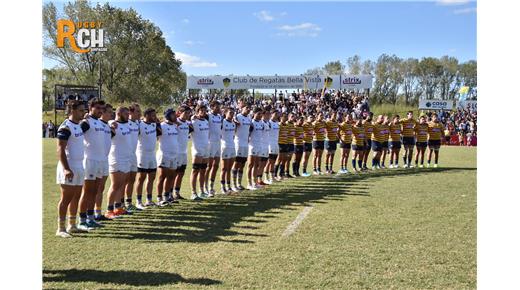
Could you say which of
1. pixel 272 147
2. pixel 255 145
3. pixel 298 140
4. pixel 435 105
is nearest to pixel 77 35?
→ pixel 255 145

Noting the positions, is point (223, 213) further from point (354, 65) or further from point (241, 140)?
point (354, 65)

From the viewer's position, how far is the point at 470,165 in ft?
56.6

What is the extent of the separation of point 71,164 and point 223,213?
8.99 feet

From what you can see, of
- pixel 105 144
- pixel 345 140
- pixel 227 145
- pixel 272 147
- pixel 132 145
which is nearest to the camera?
pixel 105 144

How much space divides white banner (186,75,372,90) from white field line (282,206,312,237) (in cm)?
2297

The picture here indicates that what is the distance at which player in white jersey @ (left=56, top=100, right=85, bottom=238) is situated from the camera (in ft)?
21.6

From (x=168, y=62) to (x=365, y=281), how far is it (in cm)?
1642

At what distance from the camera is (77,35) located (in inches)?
313

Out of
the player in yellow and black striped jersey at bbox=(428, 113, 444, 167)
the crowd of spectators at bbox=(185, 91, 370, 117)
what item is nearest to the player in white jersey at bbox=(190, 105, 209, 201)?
the player in yellow and black striped jersey at bbox=(428, 113, 444, 167)

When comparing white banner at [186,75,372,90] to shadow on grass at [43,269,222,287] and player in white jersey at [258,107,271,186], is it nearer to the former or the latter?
player in white jersey at [258,107,271,186]

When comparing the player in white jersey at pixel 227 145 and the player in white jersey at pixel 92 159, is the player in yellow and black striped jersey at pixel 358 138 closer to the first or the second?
the player in white jersey at pixel 227 145
